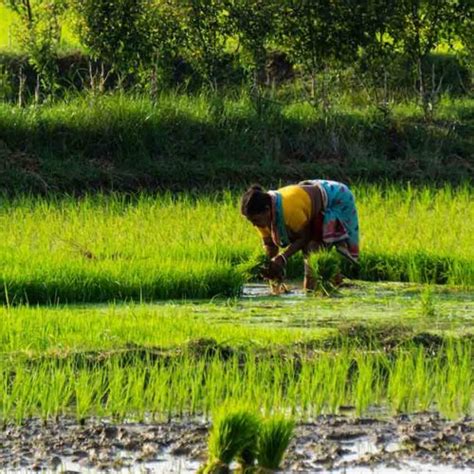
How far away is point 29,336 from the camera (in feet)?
22.5

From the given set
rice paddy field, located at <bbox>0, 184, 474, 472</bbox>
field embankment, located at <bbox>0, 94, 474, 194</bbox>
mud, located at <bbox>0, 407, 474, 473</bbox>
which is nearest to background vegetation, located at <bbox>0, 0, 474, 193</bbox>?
field embankment, located at <bbox>0, 94, 474, 194</bbox>

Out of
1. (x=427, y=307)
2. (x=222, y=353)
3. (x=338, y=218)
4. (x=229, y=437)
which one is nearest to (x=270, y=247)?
(x=338, y=218)

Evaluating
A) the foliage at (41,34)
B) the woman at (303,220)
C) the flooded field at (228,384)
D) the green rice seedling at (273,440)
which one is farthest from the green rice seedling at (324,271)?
the foliage at (41,34)

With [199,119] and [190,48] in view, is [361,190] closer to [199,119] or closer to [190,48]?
[199,119]

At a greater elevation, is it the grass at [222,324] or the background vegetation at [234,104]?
the background vegetation at [234,104]

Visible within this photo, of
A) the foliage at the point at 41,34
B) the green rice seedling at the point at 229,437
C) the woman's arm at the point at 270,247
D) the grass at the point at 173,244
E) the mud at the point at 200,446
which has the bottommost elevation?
the grass at the point at 173,244

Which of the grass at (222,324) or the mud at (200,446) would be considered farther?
the grass at (222,324)

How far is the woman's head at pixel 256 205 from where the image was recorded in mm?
8461

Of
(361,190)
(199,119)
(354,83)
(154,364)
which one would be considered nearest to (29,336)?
(154,364)

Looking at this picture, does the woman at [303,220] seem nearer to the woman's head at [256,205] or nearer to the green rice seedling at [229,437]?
the woman's head at [256,205]

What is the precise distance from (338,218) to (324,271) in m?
0.41

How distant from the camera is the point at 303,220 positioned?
8.87m

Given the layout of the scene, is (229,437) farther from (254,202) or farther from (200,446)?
(254,202)

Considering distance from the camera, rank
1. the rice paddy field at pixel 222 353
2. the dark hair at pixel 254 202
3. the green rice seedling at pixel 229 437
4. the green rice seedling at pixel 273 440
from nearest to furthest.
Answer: the green rice seedling at pixel 229 437 < the green rice seedling at pixel 273 440 < the rice paddy field at pixel 222 353 < the dark hair at pixel 254 202
